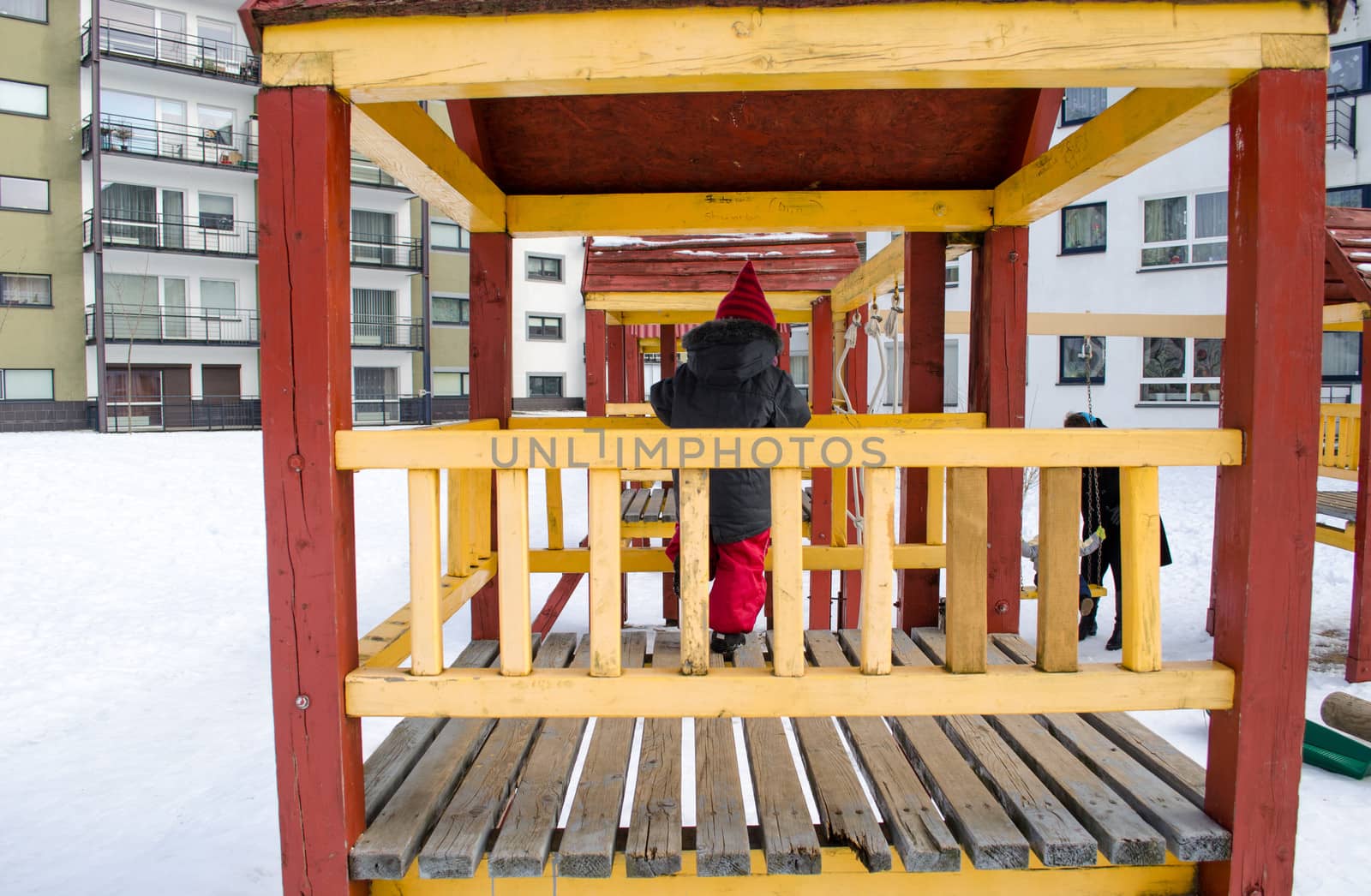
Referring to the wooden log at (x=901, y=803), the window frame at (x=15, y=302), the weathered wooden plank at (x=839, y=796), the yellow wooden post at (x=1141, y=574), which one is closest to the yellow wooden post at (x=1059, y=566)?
the yellow wooden post at (x=1141, y=574)

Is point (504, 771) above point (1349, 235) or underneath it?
underneath

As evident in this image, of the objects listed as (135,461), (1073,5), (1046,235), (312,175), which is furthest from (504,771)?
(1046,235)

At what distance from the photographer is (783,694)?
85.2 inches

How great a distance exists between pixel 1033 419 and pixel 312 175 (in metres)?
21.7

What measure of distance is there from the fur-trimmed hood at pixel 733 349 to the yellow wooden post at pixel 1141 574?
1607 millimetres

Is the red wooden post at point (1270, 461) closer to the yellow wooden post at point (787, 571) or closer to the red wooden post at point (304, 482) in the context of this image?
the yellow wooden post at point (787, 571)

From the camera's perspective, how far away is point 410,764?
2582mm

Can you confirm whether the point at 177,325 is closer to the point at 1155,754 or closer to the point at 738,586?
the point at 738,586

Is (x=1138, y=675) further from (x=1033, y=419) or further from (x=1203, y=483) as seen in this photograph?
(x=1033, y=419)

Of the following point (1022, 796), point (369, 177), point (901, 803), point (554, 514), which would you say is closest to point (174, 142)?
point (369, 177)

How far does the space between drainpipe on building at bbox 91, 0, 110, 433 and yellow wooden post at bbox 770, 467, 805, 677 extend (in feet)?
88.9

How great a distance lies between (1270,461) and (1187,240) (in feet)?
67.3

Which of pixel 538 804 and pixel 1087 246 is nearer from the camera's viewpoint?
pixel 538 804

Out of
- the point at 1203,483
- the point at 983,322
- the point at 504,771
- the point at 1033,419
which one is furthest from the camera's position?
the point at 1033,419
